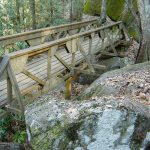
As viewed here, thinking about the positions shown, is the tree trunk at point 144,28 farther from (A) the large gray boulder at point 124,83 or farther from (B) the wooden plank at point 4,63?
(B) the wooden plank at point 4,63

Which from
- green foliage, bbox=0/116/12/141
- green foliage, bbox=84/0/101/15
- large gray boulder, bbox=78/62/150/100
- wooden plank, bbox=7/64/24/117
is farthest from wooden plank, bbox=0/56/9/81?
green foliage, bbox=84/0/101/15

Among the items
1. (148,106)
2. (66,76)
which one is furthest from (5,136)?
(148,106)

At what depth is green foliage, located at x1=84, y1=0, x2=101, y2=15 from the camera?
58.9ft

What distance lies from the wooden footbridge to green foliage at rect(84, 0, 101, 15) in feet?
19.9

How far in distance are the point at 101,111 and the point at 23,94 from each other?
2800 millimetres

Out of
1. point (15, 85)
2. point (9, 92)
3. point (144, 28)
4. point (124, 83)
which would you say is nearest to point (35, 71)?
point (9, 92)

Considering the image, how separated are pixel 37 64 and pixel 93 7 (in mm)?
10528

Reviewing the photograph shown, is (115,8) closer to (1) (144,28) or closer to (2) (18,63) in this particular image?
(1) (144,28)

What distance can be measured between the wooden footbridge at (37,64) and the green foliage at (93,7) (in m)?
6.06

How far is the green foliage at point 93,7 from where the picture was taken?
17938 mm

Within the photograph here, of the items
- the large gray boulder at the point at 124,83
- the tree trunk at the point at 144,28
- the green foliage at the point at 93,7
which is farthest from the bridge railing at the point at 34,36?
the green foliage at the point at 93,7

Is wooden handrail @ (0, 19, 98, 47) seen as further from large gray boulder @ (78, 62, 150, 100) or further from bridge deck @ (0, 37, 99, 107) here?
large gray boulder @ (78, 62, 150, 100)

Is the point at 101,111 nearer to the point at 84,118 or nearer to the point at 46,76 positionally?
the point at 84,118

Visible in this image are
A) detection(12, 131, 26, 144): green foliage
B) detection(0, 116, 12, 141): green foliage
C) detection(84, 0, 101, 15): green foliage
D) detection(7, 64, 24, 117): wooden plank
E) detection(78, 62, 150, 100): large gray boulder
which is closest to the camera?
detection(7, 64, 24, 117): wooden plank
